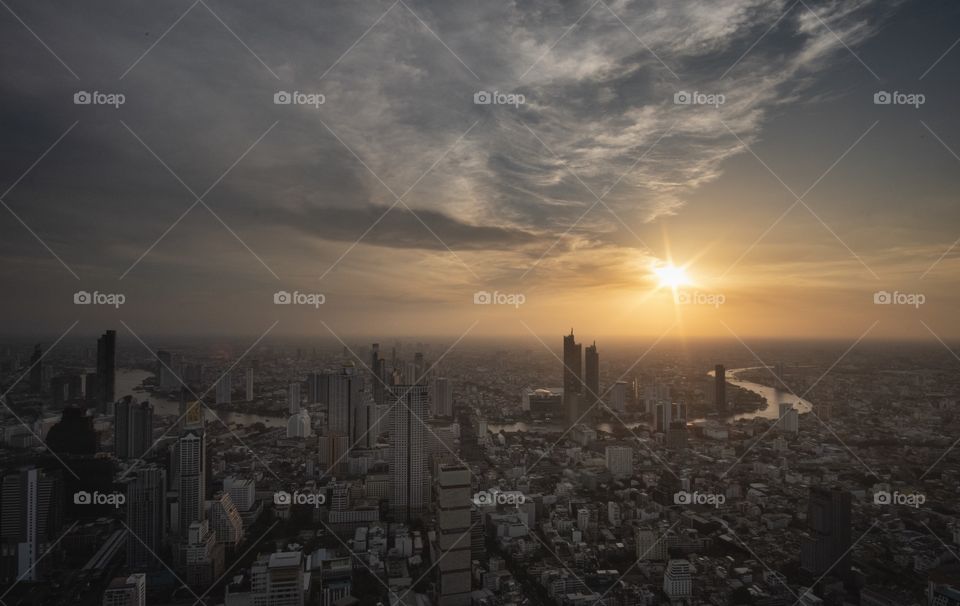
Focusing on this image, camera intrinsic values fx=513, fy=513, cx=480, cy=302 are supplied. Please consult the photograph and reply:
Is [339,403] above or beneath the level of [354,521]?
above

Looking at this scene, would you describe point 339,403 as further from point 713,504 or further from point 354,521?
point 713,504

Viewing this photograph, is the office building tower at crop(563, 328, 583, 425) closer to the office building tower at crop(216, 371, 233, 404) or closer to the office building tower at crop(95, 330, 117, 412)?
the office building tower at crop(216, 371, 233, 404)

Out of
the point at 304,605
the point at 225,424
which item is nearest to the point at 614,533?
the point at 304,605

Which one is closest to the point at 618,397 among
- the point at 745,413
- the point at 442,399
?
the point at 745,413
